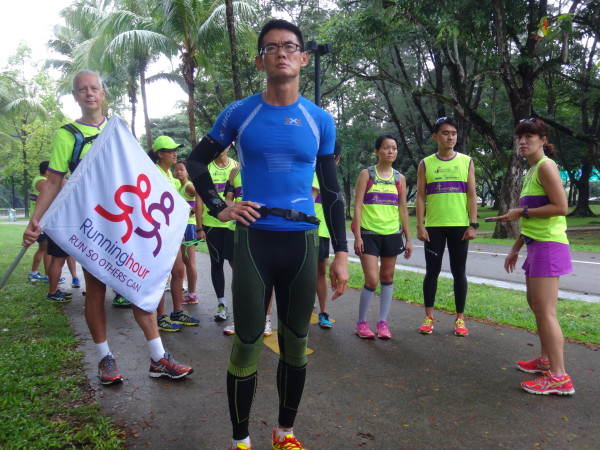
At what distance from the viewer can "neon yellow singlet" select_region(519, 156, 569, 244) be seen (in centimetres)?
356

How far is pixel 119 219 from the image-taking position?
3395mm

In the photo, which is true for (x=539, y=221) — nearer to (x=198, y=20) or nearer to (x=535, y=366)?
(x=535, y=366)

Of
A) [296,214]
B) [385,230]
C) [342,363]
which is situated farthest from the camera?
[385,230]

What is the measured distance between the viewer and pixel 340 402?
329cm

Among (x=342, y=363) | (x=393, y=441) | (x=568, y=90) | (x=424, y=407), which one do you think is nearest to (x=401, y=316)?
(x=342, y=363)

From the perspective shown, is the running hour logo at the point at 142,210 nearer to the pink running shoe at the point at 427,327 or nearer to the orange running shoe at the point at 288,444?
the orange running shoe at the point at 288,444

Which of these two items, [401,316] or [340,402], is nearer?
[340,402]

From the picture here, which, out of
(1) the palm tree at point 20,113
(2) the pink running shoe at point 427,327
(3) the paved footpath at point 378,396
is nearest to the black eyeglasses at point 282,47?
(3) the paved footpath at point 378,396

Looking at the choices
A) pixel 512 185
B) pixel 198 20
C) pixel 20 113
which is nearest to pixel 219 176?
pixel 198 20

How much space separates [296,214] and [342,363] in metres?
2.15

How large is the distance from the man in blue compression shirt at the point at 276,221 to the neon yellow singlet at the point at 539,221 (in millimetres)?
1909

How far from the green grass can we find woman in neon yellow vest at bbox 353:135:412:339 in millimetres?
2762

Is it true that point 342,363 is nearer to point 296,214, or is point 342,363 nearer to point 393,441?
point 393,441

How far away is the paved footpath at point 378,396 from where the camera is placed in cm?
280
